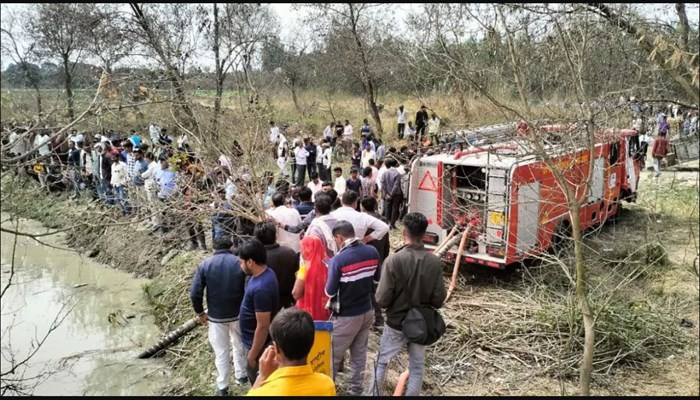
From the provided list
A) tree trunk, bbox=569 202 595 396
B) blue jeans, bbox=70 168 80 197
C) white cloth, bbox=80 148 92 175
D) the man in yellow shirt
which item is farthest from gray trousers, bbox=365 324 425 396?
white cloth, bbox=80 148 92 175

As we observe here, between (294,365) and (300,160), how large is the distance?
1251 centimetres

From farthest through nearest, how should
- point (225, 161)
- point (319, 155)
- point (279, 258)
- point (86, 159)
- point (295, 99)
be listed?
point (295, 99), point (319, 155), point (86, 159), point (225, 161), point (279, 258)

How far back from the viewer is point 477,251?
28.1 feet

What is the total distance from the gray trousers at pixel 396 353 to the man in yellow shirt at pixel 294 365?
1.82 metres

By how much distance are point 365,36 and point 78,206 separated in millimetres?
11533

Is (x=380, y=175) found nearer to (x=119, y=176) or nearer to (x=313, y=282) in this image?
(x=119, y=176)

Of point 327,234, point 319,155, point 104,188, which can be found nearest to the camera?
point 327,234

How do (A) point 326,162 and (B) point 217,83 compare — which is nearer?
(B) point 217,83

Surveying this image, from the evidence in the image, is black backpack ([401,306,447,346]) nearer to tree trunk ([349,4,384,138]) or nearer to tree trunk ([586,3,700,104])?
tree trunk ([586,3,700,104])

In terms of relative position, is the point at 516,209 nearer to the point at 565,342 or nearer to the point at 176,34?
the point at 565,342

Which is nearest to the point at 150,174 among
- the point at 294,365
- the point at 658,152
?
the point at 294,365

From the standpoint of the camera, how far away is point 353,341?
5062 mm

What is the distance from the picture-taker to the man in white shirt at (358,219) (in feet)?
19.2

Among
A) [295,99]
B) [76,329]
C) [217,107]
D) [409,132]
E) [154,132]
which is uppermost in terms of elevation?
[295,99]
